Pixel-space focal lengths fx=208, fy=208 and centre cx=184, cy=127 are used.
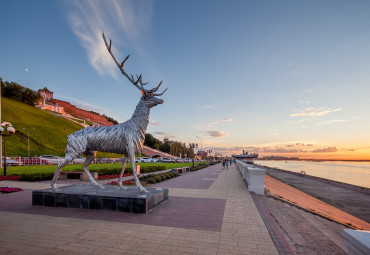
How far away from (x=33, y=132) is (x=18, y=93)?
37.5m

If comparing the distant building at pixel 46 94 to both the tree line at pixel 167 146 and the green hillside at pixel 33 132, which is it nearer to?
the green hillside at pixel 33 132

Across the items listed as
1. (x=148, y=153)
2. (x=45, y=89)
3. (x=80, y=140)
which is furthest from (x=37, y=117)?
(x=80, y=140)

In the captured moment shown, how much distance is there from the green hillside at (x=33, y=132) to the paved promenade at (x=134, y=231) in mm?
37979

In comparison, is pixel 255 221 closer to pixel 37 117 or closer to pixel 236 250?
pixel 236 250

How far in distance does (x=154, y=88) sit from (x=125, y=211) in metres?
4.19

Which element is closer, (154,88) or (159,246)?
(159,246)

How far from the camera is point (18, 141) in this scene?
41.1m

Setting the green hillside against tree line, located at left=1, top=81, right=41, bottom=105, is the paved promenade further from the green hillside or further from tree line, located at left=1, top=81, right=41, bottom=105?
tree line, located at left=1, top=81, right=41, bottom=105

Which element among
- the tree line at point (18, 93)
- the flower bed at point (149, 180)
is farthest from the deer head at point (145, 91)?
the tree line at point (18, 93)

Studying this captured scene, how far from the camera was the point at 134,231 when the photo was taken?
193 inches

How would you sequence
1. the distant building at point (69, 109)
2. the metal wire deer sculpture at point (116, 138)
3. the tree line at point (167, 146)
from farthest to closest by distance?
the distant building at point (69, 109)
the tree line at point (167, 146)
the metal wire deer sculpture at point (116, 138)

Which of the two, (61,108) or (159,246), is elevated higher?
(61,108)

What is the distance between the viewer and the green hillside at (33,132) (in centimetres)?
3956

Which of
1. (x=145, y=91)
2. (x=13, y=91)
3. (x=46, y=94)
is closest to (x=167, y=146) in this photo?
(x=13, y=91)
